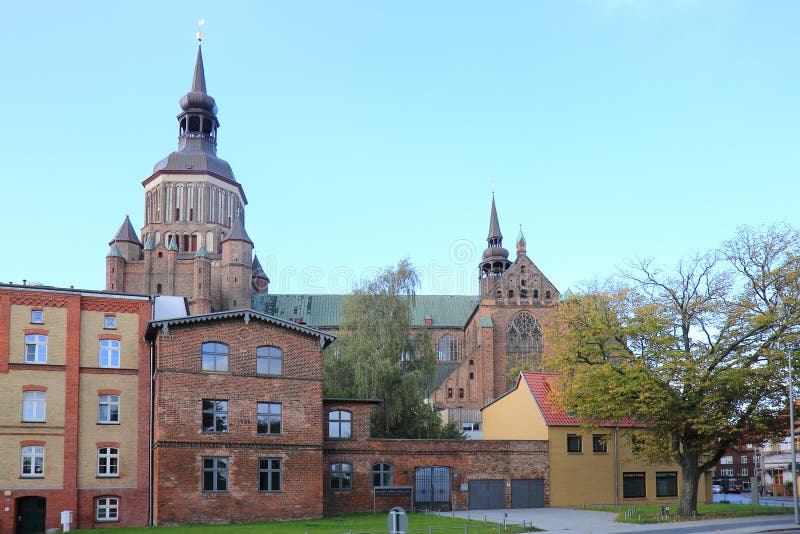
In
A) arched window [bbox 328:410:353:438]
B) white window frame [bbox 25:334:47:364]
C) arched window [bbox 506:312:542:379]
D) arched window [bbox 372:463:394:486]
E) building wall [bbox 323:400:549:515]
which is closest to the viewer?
white window frame [bbox 25:334:47:364]

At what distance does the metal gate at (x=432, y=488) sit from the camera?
45.2 meters

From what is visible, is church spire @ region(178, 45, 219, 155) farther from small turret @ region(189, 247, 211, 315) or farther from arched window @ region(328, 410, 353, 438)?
arched window @ region(328, 410, 353, 438)

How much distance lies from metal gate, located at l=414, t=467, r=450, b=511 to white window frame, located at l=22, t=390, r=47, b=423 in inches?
731

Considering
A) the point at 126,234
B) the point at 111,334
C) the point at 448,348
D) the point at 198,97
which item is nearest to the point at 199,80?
the point at 198,97

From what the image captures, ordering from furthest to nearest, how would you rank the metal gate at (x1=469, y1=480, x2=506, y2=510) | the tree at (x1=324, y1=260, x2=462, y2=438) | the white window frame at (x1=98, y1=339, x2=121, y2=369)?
the tree at (x1=324, y1=260, x2=462, y2=438), the metal gate at (x1=469, y1=480, x2=506, y2=510), the white window frame at (x1=98, y1=339, x2=121, y2=369)

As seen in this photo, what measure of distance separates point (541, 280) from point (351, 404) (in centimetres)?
4624

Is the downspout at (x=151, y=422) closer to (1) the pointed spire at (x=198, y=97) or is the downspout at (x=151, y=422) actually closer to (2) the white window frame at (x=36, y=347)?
(2) the white window frame at (x=36, y=347)

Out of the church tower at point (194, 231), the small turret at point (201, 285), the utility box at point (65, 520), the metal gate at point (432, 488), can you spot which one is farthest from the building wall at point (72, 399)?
the church tower at point (194, 231)

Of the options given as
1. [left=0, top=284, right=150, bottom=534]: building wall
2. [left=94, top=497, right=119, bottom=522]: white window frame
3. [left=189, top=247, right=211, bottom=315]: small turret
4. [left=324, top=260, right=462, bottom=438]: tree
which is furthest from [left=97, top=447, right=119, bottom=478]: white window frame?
[left=189, top=247, right=211, bottom=315]: small turret

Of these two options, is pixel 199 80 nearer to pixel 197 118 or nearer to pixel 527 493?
pixel 197 118

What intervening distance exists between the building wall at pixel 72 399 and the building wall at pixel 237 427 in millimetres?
2313

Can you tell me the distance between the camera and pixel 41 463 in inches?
1563

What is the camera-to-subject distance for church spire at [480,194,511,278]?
3848 inches

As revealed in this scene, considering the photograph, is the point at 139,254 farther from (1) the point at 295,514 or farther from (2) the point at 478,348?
(1) the point at 295,514
